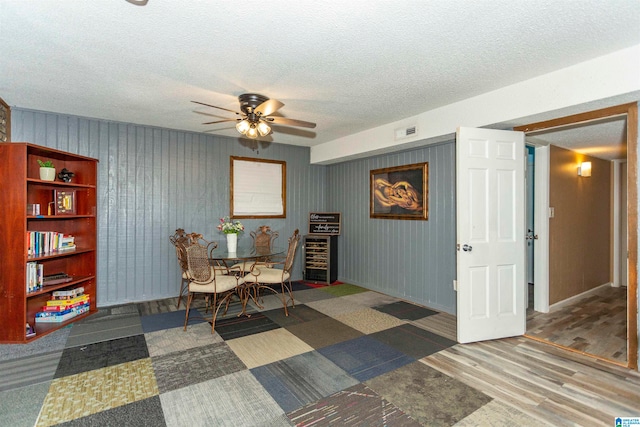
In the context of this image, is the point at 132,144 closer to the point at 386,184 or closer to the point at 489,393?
the point at 386,184

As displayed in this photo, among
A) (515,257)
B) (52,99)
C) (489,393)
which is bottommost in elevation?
(489,393)

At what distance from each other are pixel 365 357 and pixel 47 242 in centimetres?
374

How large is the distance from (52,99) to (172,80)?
166 cm

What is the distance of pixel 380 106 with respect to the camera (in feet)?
12.1

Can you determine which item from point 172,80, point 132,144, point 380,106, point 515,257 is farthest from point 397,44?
point 132,144

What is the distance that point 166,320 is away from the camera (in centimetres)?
380

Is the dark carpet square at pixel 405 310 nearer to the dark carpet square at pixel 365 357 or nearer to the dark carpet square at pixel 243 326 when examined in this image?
the dark carpet square at pixel 365 357

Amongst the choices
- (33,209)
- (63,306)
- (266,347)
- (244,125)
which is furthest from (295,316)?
(33,209)

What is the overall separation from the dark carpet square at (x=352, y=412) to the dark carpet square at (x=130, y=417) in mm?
859

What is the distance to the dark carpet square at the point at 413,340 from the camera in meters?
3.01

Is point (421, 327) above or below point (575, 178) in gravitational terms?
below

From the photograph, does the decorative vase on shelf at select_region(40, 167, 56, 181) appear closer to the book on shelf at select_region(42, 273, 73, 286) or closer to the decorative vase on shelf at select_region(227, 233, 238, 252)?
the book on shelf at select_region(42, 273, 73, 286)

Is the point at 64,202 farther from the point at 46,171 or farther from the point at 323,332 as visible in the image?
the point at 323,332

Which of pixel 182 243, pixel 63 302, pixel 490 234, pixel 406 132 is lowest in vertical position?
pixel 63 302
